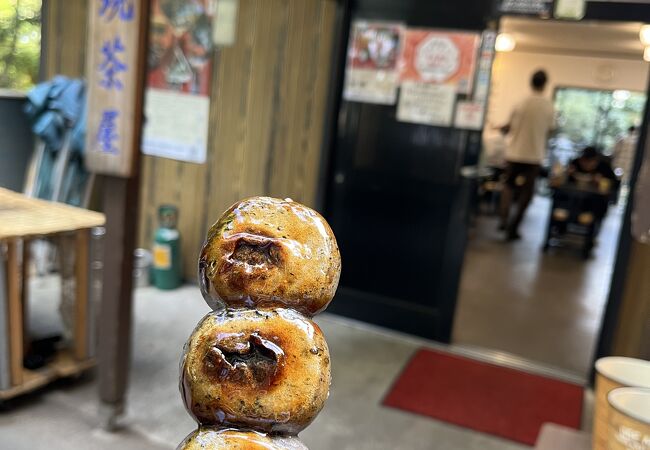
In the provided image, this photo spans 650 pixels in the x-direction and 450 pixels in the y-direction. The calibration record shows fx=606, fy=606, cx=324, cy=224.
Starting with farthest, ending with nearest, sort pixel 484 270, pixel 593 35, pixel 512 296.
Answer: pixel 593 35, pixel 484 270, pixel 512 296

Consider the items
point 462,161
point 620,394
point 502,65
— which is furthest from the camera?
point 502,65

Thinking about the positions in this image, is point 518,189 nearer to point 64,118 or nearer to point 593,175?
point 593,175

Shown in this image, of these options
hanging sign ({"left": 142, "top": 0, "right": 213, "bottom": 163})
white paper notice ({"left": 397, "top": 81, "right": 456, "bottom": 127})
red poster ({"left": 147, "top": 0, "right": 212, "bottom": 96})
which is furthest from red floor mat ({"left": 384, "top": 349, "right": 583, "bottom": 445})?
red poster ({"left": 147, "top": 0, "right": 212, "bottom": 96})

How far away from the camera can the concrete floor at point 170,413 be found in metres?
2.72

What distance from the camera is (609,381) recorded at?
1.08 m

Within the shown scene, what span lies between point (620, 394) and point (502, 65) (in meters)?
12.5

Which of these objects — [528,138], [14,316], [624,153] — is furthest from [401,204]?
[624,153]

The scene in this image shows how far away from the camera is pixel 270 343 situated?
0.52 metres

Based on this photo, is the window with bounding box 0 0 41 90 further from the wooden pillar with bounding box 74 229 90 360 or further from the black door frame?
the wooden pillar with bounding box 74 229 90 360

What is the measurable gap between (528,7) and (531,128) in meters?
3.74

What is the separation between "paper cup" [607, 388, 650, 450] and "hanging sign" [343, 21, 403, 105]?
329 centimetres

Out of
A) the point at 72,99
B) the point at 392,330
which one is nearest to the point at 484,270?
the point at 392,330

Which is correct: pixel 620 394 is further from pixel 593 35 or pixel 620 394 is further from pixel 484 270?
pixel 593 35

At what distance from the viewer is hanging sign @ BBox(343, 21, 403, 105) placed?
13.4ft
